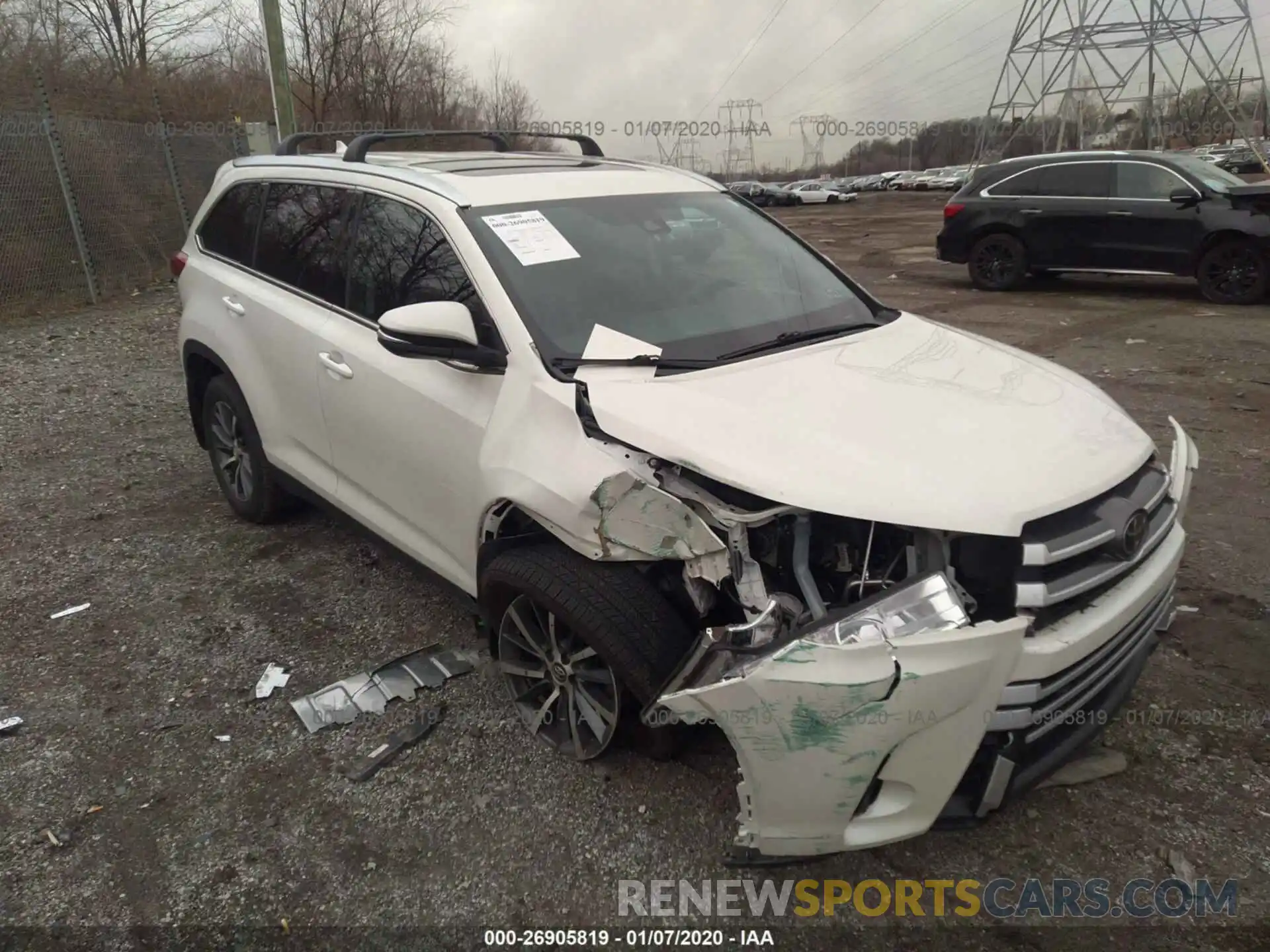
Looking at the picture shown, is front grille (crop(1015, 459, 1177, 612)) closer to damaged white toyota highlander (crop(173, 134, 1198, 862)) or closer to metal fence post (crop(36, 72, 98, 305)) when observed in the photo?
damaged white toyota highlander (crop(173, 134, 1198, 862))

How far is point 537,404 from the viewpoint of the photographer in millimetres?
2480

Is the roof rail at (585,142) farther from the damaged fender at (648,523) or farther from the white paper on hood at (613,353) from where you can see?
the damaged fender at (648,523)

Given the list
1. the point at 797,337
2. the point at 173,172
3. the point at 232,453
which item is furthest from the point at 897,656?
the point at 173,172

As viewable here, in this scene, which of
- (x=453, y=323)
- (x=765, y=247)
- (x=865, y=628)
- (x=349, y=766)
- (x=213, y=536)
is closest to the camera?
(x=865, y=628)

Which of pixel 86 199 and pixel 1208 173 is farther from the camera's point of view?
pixel 86 199

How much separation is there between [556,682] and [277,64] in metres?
9.77

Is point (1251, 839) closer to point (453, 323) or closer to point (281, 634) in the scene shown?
point (453, 323)

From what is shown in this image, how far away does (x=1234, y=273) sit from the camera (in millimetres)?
9406

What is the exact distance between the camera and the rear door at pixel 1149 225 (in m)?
9.45

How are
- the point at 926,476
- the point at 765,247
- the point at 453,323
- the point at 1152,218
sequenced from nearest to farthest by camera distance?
1. the point at 926,476
2. the point at 453,323
3. the point at 765,247
4. the point at 1152,218

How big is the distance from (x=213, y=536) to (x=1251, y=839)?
14.7ft

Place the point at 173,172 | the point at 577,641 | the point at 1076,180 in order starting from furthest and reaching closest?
the point at 173,172 → the point at 1076,180 → the point at 577,641

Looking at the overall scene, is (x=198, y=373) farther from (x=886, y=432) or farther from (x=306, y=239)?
(x=886, y=432)

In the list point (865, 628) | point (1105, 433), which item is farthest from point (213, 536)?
point (1105, 433)
